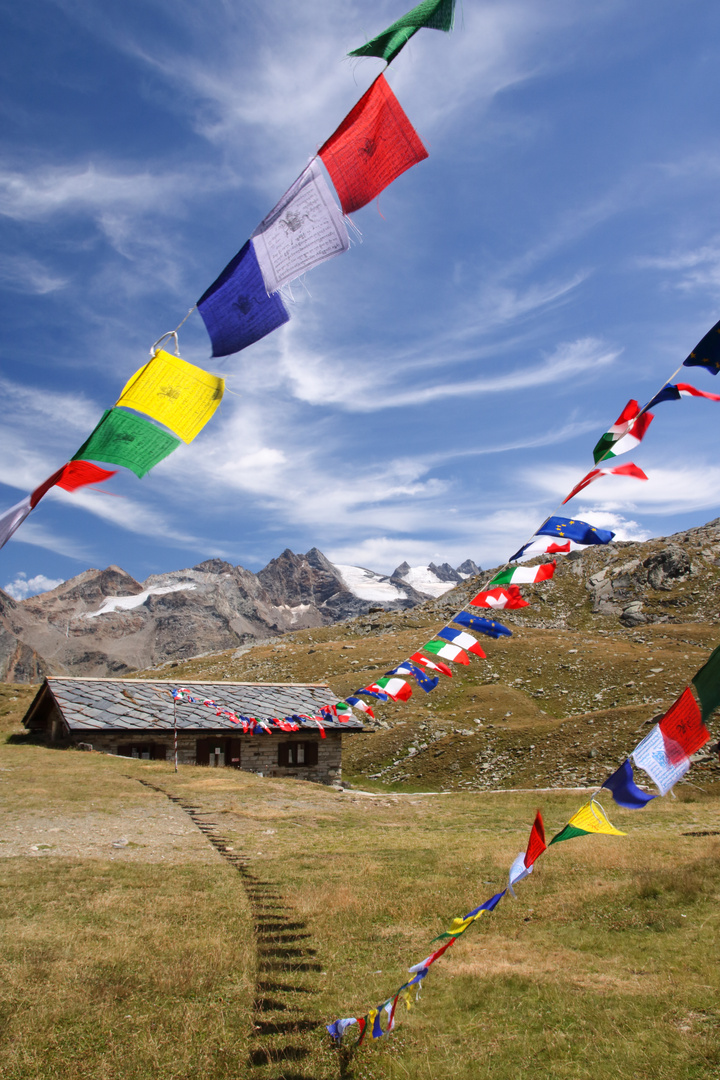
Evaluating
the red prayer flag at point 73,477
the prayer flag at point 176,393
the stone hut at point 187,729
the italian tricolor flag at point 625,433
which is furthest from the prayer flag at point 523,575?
the stone hut at point 187,729

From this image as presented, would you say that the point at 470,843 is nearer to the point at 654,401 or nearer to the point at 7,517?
the point at 654,401

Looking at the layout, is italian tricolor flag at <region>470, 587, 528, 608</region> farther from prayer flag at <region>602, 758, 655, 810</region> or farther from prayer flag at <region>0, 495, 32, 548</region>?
prayer flag at <region>0, 495, 32, 548</region>

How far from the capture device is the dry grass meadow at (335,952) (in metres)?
5.39

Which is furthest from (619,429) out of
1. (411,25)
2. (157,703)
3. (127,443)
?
(157,703)

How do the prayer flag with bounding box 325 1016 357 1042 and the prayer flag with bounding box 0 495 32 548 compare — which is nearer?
the prayer flag with bounding box 0 495 32 548

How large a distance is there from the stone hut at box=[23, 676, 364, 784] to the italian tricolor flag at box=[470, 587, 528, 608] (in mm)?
20834

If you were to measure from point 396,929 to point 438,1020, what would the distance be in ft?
9.23

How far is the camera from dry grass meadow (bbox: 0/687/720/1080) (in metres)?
5.39

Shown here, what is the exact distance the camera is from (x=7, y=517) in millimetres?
4781

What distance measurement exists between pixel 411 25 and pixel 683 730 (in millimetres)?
5960

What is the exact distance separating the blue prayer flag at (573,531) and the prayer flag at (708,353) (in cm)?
229

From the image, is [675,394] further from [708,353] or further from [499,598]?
[499,598]

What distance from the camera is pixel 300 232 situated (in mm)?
5309

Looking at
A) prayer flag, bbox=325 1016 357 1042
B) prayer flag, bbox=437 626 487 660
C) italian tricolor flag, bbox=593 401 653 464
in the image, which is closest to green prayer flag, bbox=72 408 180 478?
italian tricolor flag, bbox=593 401 653 464
